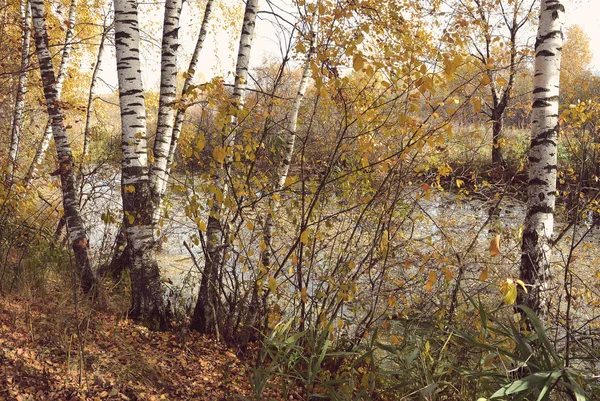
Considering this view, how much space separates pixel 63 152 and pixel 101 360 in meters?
2.59

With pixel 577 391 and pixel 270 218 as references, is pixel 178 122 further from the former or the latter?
pixel 577 391

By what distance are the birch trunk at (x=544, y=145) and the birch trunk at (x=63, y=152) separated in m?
4.53

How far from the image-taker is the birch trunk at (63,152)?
454 centimetres

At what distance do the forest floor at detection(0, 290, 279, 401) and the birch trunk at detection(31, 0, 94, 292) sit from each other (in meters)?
0.66

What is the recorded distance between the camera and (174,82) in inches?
211

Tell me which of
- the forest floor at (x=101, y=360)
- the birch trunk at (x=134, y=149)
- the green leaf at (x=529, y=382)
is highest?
the birch trunk at (x=134, y=149)

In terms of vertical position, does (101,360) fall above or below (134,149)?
below

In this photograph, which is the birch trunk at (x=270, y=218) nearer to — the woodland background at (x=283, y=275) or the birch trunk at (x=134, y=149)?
the woodland background at (x=283, y=275)

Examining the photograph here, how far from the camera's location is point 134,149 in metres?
4.03

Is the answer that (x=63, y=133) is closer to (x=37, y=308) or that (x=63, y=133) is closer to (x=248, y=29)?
(x=37, y=308)

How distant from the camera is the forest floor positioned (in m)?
2.81

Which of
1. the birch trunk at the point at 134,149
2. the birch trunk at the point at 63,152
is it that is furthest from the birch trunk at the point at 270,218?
the birch trunk at the point at 63,152

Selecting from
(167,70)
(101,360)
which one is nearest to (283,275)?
(101,360)

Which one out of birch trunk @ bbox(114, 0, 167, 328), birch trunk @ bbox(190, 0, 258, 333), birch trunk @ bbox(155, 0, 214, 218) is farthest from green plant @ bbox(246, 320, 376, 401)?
birch trunk @ bbox(155, 0, 214, 218)
